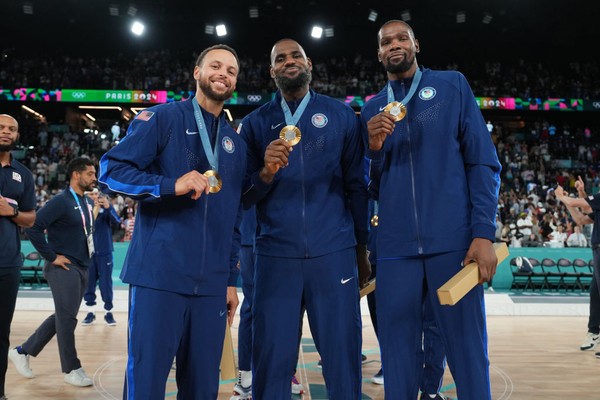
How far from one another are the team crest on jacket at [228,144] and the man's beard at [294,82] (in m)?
0.54

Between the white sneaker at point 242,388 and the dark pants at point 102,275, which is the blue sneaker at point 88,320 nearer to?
the dark pants at point 102,275

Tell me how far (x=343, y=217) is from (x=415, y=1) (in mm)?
25434

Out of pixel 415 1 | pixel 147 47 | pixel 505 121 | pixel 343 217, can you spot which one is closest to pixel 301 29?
pixel 415 1

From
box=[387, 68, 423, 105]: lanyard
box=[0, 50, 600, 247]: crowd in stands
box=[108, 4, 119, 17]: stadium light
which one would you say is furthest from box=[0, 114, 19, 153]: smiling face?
box=[108, 4, 119, 17]: stadium light

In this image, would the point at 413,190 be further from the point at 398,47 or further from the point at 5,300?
the point at 5,300

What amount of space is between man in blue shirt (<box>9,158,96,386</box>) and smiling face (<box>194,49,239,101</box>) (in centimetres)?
303

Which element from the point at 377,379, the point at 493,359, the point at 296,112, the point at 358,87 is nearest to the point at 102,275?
the point at 377,379

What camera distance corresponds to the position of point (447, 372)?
584 cm

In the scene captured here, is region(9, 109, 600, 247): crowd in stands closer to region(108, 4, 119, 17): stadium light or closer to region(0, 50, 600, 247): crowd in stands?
region(0, 50, 600, 247): crowd in stands

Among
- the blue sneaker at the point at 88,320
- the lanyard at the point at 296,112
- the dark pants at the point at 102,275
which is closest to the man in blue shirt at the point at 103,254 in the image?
the dark pants at the point at 102,275

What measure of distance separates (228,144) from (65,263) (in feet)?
10.1

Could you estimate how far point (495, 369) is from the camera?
234 inches

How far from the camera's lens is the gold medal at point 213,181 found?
8.18 feet

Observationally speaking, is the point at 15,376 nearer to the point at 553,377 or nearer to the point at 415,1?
the point at 553,377
